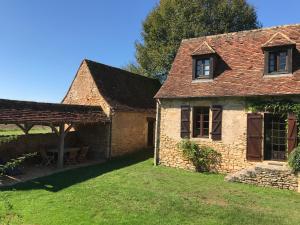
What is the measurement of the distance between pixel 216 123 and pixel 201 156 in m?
1.67

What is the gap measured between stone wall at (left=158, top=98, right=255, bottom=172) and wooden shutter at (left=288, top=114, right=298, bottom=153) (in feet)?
5.52

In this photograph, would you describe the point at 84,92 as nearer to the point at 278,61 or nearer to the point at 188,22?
the point at 278,61

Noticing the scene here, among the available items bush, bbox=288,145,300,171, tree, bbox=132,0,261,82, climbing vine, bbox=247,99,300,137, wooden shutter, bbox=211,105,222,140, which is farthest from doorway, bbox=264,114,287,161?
tree, bbox=132,0,261,82

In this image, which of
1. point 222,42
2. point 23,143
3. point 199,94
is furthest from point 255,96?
point 23,143

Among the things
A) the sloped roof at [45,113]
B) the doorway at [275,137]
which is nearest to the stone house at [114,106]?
the sloped roof at [45,113]

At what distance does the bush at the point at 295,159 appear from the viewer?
1077cm

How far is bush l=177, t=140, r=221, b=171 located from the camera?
13.5m

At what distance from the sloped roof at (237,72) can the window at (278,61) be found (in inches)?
11.0

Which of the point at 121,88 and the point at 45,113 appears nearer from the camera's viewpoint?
the point at 45,113

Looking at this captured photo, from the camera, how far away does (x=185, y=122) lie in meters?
14.2

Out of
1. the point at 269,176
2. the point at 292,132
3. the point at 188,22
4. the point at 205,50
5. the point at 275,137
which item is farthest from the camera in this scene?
the point at 188,22

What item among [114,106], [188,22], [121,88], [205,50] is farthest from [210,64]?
[188,22]

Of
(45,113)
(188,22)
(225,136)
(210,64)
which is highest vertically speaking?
(188,22)

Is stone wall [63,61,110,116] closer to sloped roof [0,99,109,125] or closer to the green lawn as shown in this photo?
sloped roof [0,99,109,125]
